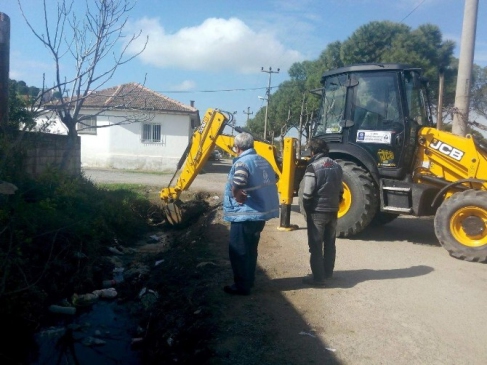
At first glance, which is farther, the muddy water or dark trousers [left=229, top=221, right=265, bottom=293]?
dark trousers [left=229, top=221, right=265, bottom=293]

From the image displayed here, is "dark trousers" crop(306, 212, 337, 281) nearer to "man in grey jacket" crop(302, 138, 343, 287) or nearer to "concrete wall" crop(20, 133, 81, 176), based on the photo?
"man in grey jacket" crop(302, 138, 343, 287)

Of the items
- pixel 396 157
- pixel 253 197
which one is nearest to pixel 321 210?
pixel 253 197

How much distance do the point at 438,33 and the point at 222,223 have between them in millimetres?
20729

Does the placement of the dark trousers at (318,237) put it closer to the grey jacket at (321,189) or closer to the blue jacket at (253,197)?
the grey jacket at (321,189)

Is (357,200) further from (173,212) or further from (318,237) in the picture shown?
(173,212)

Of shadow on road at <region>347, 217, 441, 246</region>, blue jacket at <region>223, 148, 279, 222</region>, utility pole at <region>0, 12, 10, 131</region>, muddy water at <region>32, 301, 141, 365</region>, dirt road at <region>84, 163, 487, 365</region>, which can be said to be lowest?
muddy water at <region>32, 301, 141, 365</region>

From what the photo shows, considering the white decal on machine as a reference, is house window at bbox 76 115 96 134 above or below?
above

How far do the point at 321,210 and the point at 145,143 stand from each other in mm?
21982

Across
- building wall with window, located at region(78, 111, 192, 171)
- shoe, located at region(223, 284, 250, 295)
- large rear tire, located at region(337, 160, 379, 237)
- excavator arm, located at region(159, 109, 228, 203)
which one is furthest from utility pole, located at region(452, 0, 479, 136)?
building wall with window, located at region(78, 111, 192, 171)

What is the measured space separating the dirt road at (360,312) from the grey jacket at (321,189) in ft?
3.14

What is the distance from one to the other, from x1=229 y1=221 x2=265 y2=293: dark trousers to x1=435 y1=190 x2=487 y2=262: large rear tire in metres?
3.57

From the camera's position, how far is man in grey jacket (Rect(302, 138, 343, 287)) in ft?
19.9

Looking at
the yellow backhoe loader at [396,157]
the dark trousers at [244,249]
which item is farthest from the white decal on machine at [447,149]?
the dark trousers at [244,249]

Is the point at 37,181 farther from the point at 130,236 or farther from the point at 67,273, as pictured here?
the point at 130,236
